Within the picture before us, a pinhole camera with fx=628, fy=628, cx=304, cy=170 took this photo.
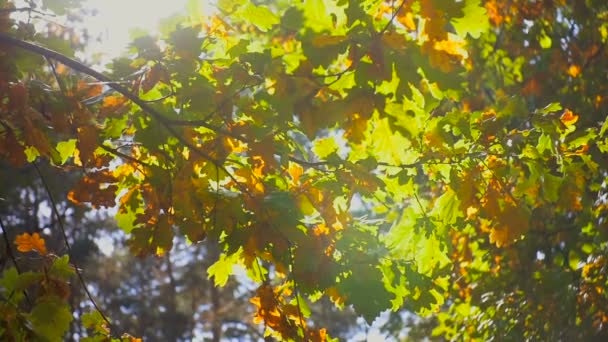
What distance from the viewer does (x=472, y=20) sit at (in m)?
1.96

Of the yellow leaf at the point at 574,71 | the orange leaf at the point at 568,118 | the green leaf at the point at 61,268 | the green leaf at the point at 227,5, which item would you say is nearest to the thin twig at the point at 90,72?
the green leaf at the point at 227,5

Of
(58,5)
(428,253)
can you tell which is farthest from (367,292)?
(58,5)

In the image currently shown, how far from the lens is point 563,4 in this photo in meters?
6.40

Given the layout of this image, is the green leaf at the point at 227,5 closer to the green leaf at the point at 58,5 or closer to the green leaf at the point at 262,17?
the green leaf at the point at 262,17

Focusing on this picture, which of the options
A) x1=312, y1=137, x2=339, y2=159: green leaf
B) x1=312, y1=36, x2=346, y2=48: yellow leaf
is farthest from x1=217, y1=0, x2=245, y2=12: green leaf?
x1=312, y1=36, x2=346, y2=48: yellow leaf

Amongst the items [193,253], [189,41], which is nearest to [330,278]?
[189,41]

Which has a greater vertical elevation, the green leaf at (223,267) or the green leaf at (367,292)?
the green leaf at (223,267)

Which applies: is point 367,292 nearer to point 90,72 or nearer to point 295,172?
point 295,172

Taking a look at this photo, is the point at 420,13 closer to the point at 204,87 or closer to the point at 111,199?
the point at 204,87

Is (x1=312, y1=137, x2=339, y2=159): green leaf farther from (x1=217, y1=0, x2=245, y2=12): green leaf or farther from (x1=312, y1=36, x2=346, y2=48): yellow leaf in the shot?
(x1=312, y1=36, x2=346, y2=48): yellow leaf

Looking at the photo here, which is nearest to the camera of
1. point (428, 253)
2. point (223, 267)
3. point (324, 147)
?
point (324, 147)

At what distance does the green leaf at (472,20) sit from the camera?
194 cm

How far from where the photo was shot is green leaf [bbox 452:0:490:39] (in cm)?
194

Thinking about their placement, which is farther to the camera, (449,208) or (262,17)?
(449,208)
